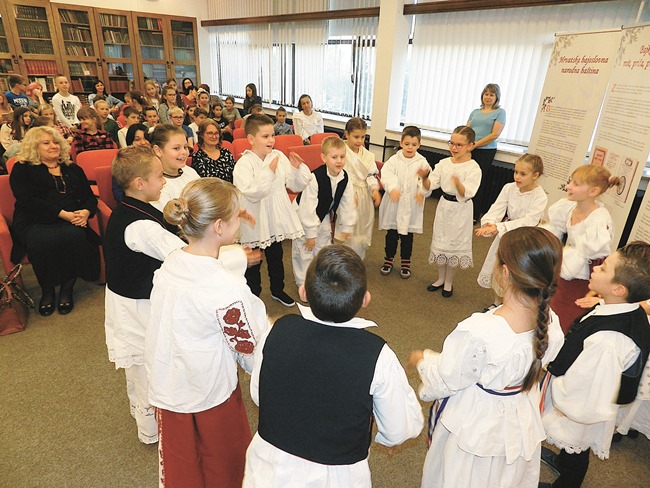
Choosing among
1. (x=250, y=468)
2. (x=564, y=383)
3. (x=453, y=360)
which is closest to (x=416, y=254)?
(x=564, y=383)

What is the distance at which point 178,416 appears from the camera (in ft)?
4.67

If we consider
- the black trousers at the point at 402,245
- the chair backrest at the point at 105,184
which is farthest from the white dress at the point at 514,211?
the chair backrest at the point at 105,184

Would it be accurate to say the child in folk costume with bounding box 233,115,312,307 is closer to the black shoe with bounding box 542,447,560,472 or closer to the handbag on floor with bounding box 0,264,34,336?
the handbag on floor with bounding box 0,264,34,336

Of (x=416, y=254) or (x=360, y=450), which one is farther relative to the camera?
(x=416, y=254)

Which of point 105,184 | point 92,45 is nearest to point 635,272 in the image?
point 105,184

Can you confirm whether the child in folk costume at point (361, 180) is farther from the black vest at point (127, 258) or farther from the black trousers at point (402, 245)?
the black vest at point (127, 258)

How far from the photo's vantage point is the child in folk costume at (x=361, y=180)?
3324 millimetres

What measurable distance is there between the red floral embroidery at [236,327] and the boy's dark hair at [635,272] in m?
1.31

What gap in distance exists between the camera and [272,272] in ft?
10.8

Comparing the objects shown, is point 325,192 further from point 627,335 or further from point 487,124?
point 487,124

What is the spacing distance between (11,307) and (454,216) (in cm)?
338

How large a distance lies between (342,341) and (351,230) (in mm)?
2319

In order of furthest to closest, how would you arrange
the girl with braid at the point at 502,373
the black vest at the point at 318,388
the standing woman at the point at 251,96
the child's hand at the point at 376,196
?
the standing woman at the point at 251,96 < the child's hand at the point at 376,196 < the girl with braid at the point at 502,373 < the black vest at the point at 318,388

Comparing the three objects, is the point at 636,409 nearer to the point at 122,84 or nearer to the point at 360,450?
the point at 360,450
